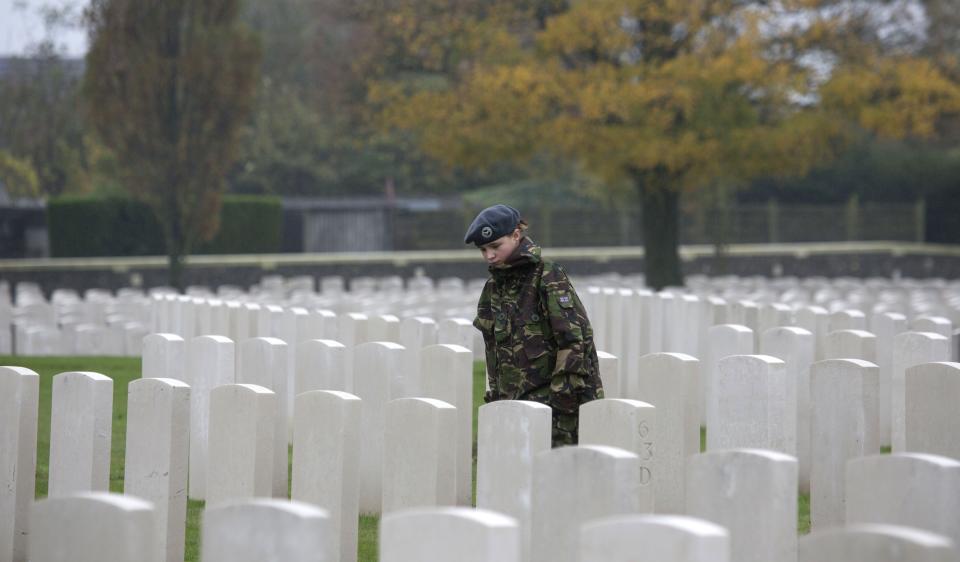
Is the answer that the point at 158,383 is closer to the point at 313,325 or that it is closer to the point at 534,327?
the point at 534,327

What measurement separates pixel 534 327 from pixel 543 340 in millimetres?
65

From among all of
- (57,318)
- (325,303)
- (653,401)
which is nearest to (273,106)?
(57,318)

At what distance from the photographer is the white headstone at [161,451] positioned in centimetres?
481

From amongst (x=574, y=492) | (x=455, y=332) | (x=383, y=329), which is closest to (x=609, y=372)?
(x=455, y=332)

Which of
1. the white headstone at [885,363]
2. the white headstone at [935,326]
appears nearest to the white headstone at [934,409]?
the white headstone at [885,363]

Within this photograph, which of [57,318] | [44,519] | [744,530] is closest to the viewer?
[44,519]

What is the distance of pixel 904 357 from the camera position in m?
7.15

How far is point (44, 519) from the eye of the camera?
3219 millimetres

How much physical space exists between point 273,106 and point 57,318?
21.3 metres

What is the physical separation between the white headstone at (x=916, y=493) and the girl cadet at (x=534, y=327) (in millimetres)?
2024

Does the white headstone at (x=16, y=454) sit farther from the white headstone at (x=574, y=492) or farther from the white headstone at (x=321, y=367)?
the white headstone at (x=574, y=492)

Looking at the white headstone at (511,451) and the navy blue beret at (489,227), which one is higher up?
the navy blue beret at (489,227)

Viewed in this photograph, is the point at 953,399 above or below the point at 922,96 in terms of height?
below

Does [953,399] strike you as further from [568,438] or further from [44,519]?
[44,519]
